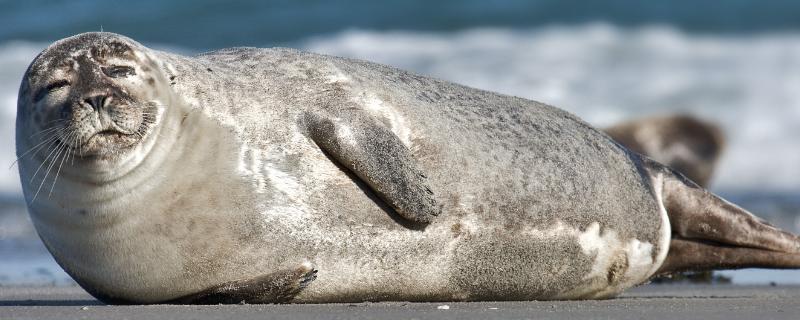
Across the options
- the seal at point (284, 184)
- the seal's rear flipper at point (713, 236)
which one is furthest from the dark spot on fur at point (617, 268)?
the seal's rear flipper at point (713, 236)

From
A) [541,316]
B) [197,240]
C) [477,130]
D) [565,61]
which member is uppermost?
[565,61]

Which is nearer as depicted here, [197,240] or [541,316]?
[541,316]

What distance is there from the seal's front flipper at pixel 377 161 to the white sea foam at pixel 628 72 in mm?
11437

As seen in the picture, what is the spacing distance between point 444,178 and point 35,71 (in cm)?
163

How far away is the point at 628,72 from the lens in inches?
758

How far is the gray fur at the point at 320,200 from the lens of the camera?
480cm

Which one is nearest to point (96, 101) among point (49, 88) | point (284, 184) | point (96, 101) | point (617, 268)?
point (96, 101)

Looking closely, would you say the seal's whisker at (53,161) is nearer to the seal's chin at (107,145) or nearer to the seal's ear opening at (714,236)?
the seal's chin at (107,145)

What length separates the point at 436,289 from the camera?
17.1 feet

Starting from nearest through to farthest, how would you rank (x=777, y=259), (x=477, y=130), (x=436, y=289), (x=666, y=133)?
1. (x=436, y=289)
2. (x=477, y=130)
3. (x=777, y=259)
4. (x=666, y=133)

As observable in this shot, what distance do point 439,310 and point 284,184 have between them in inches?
31.0

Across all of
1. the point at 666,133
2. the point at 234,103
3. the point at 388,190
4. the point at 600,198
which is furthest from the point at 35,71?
the point at 666,133

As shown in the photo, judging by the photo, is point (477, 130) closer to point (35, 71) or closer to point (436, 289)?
point (436, 289)

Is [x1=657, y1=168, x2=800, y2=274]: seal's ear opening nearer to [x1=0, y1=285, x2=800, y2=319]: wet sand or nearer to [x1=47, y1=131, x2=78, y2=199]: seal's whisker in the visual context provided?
[x1=0, y1=285, x2=800, y2=319]: wet sand
